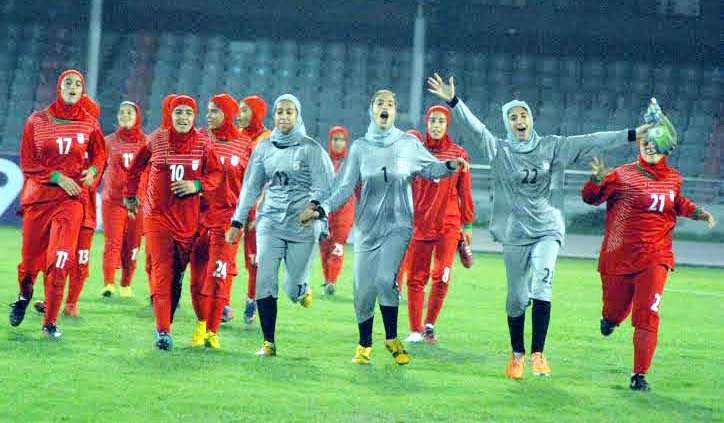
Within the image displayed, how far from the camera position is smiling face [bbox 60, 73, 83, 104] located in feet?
33.7

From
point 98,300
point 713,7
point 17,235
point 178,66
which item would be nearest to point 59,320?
point 98,300

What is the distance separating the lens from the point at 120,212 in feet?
43.6

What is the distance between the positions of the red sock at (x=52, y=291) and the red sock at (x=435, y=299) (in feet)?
10.5

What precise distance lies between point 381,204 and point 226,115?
6.74 ft

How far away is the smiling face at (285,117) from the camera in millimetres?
9583

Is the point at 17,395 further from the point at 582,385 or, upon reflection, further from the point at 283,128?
the point at 582,385

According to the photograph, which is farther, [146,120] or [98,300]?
[146,120]

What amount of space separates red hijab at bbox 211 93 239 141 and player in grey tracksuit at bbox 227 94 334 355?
3.16ft

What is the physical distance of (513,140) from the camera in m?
9.20

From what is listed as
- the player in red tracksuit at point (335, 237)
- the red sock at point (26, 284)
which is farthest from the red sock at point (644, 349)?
the player in red tracksuit at point (335, 237)

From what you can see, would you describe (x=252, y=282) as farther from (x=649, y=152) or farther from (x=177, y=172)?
(x=649, y=152)

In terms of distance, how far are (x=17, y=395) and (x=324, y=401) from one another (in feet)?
6.18

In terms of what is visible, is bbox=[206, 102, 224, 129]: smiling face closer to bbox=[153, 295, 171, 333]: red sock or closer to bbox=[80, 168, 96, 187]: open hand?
bbox=[80, 168, 96, 187]: open hand

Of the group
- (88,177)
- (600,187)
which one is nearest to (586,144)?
(600,187)
